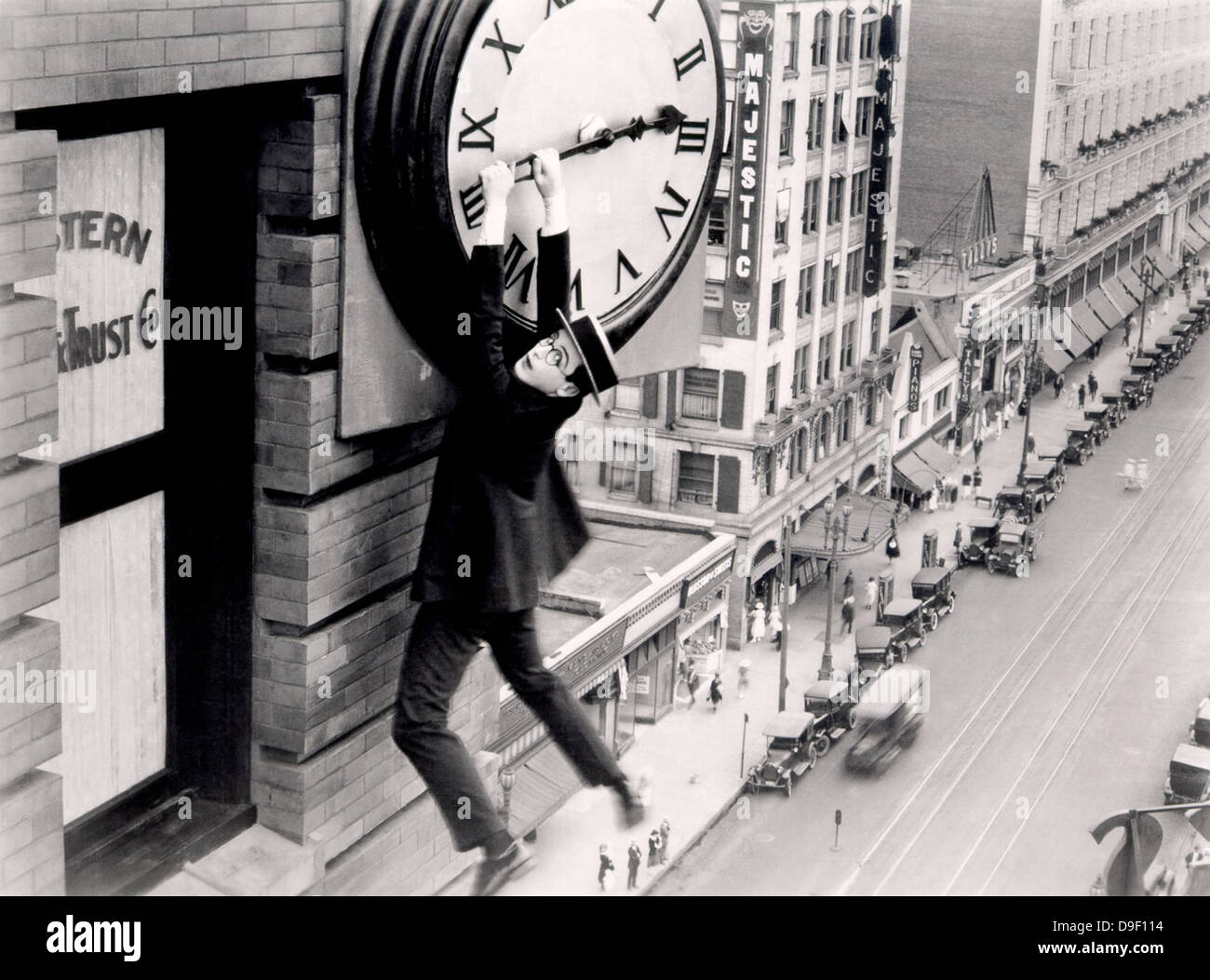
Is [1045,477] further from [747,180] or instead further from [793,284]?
[747,180]

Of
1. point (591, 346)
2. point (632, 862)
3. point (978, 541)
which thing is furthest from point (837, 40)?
point (591, 346)

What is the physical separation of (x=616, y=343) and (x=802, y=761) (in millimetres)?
18090

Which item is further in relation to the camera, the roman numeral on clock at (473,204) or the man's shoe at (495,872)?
the man's shoe at (495,872)

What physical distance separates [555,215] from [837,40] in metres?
28.0

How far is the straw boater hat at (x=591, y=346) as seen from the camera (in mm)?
6750

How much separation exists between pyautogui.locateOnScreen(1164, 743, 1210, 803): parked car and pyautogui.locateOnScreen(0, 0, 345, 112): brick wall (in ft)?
58.6

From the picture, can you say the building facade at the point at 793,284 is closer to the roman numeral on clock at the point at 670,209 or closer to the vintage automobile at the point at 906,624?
the vintage automobile at the point at 906,624

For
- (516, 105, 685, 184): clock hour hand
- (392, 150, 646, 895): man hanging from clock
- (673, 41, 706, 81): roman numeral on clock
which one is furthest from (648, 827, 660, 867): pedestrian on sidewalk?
(673, 41, 706, 81): roman numeral on clock

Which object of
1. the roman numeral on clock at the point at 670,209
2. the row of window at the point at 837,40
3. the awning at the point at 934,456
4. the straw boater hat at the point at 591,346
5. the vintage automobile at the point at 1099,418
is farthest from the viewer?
the awning at the point at 934,456

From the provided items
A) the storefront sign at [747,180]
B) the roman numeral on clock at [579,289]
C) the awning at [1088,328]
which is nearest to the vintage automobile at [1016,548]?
the awning at [1088,328]

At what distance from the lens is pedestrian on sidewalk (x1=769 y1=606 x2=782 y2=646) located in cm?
3609

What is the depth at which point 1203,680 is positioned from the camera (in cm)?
1956

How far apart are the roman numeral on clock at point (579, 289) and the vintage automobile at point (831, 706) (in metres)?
20.0

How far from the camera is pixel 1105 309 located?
2712 centimetres
